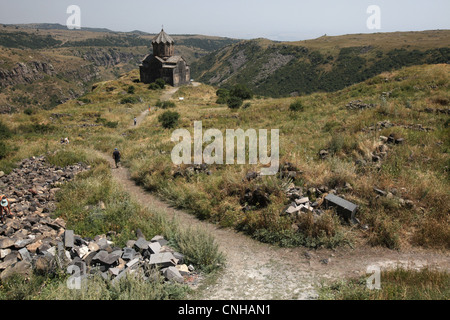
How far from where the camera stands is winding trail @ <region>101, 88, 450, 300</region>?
4441mm

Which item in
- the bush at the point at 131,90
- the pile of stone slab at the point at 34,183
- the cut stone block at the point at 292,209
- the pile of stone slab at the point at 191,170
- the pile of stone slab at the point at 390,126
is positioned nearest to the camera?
the cut stone block at the point at 292,209

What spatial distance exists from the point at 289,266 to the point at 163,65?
181ft

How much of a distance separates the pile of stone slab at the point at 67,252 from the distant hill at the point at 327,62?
292 feet

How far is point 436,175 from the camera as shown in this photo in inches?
294

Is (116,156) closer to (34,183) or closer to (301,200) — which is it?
(34,183)

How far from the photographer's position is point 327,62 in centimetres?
10281

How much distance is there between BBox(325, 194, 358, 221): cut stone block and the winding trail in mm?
807

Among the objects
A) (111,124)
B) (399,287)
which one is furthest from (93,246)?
(111,124)

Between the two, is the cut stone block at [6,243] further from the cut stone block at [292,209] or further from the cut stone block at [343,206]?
A: the cut stone block at [343,206]

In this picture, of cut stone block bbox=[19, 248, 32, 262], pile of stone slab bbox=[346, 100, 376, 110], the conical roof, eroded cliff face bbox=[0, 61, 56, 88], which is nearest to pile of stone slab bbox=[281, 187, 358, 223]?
cut stone block bbox=[19, 248, 32, 262]

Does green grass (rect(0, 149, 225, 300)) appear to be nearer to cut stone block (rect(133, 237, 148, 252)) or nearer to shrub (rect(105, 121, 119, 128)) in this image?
cut stone block (rect(133, 237, 148, 252))

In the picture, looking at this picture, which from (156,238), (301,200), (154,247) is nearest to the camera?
(154,247)

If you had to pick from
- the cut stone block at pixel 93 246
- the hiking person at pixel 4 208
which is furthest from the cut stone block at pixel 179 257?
the hiking person at pixel 4 208

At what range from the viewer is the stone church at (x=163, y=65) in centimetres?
5406
